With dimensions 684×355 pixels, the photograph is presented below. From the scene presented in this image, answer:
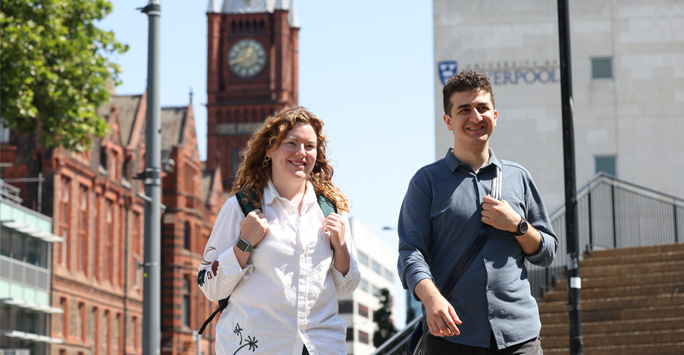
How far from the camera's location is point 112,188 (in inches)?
2333

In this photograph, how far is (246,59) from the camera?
119 m

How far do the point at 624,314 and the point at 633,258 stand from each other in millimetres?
2251

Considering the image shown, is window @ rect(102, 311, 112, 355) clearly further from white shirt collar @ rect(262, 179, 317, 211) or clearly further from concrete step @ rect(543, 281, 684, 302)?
white shirt collar @ rect(262, 179, 317, 211)

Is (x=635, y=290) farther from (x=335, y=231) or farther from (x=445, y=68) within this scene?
(x=445, y=68)

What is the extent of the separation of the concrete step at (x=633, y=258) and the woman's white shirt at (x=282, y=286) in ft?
37.4

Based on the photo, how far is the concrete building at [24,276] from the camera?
1698 inches

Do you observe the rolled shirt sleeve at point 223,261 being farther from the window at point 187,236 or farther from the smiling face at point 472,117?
the window at point 187,236

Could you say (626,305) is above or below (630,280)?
below

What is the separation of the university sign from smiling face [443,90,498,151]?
2547 cm

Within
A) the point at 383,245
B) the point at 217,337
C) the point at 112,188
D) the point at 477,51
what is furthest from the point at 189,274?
the point at 383,245

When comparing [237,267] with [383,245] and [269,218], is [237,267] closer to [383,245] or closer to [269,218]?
[269,218]

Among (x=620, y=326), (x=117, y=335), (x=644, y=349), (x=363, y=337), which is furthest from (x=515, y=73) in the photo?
(x=363, y=337)

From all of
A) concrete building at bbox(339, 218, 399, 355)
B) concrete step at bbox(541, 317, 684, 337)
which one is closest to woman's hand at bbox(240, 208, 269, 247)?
concrete step at bbox(541, 317, 684, 337)

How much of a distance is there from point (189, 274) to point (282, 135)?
7007cm
